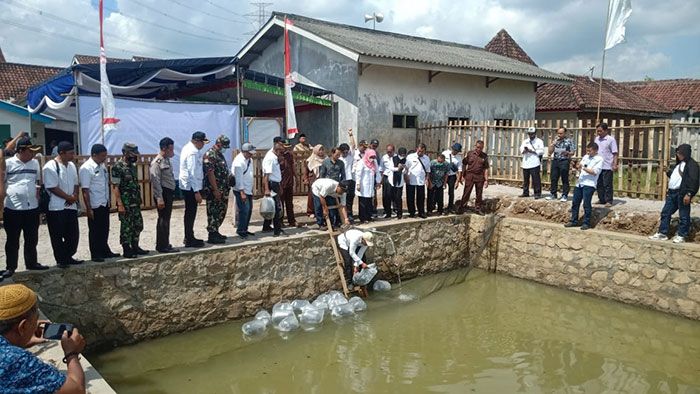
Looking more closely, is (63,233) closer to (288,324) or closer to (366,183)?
(288,324)

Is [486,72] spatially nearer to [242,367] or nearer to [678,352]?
[678,352]

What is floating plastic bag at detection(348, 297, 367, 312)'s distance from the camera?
7.96 meters

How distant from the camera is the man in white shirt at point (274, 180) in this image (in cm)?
841

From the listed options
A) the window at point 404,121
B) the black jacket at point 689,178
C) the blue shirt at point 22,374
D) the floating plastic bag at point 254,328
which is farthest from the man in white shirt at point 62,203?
the window at point 404,121

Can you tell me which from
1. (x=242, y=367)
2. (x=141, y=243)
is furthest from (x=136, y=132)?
(x=242, y=367)

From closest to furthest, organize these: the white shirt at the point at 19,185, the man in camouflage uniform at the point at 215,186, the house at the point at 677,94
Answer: the white shirt at the point at 19,185
the man in camouflage uniform at the point at 215,186
the house at the point at 677,94

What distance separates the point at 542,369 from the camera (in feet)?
20.3

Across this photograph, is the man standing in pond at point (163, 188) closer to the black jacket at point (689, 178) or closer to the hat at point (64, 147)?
the hat at point (64, 147)

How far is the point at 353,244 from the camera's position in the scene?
8.19m

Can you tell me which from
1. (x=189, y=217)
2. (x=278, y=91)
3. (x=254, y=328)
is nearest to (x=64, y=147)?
(x=189, y=217)

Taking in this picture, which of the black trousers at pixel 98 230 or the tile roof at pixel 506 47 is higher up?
the tile roof at pixel 506 47

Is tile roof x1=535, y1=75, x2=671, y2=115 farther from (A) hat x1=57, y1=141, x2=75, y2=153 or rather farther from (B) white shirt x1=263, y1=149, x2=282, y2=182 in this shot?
(A) hat x1=57, y1=141, x2=75, y2=153

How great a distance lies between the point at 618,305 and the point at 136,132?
10059 mm

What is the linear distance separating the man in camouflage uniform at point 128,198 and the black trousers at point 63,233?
55cm
